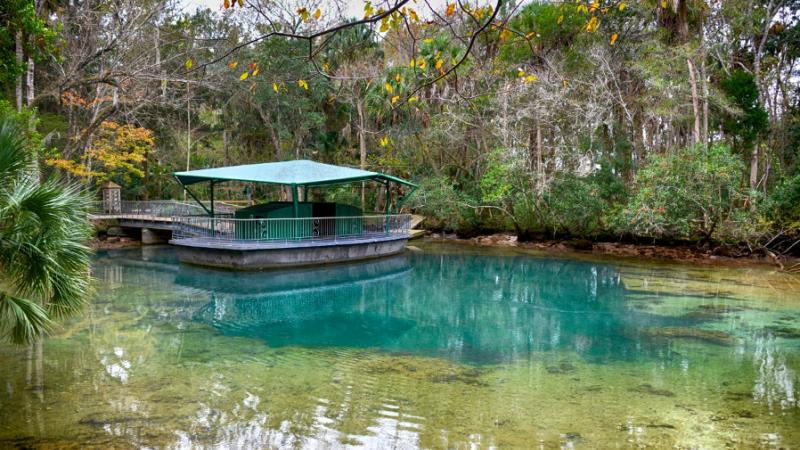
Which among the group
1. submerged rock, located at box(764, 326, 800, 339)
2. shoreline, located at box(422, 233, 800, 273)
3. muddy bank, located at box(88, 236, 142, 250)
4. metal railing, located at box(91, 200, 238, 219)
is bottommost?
submerged rock, located at box(764, 326, 800, 339)

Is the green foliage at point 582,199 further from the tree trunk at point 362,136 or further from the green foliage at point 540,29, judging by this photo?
the tree trunk at point 362,136

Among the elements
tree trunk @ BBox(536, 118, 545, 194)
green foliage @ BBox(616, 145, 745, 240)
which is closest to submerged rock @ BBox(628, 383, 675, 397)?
green foliage @ BBox(616, 145, 745, 240)

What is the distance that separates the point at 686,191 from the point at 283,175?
44.1ft

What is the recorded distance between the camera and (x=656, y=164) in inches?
766

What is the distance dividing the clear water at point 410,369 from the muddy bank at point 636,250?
560 cm

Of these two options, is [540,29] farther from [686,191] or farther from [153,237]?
[153,237]

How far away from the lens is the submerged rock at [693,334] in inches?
377

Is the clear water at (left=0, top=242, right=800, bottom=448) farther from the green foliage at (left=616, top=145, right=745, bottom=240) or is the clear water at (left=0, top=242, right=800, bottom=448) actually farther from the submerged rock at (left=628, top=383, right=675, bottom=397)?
the green foliage at (left=616, top=145, right=745, bottom=240)

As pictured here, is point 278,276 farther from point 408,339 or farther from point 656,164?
point 656,164

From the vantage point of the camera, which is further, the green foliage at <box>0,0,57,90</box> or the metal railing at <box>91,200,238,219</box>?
the metal railing at <box>91,200,238,219</box>

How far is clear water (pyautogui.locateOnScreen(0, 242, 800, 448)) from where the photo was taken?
17.8 ft

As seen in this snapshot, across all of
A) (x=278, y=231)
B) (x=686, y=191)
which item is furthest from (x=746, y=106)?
(x=278, y=231)

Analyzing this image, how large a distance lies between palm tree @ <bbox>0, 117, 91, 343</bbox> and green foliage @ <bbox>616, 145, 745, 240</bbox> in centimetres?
1804

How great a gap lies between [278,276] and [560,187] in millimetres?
12536
